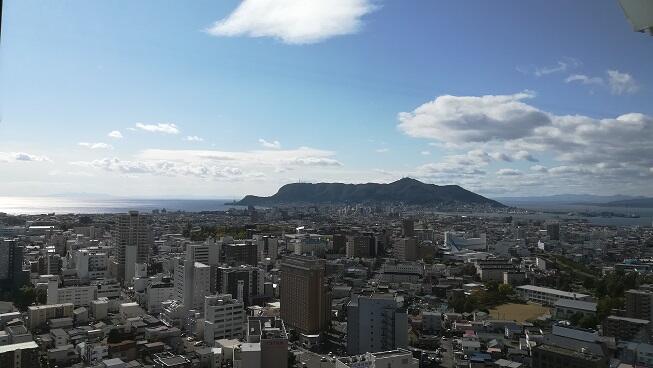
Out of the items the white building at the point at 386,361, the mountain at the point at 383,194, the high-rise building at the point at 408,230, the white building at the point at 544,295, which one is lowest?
the white building at the point at 544,295

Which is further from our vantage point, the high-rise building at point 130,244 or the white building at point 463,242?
the white building at point 463,242

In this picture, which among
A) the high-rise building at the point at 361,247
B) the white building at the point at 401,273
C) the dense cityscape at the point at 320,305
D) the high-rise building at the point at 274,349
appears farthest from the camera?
the high-rise building at the point at 361,247

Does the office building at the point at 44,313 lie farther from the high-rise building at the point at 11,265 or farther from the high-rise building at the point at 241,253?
the high-rise building at the point at 241,253

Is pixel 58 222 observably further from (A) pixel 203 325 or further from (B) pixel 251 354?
(B) pixel 251 354

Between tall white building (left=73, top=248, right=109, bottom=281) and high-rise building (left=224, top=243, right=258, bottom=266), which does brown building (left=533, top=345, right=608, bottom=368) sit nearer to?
high-rise building (left=224, top=243, right=258, bottom=266)

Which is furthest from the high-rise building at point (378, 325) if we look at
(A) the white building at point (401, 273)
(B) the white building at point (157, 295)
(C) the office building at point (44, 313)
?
(A) the white building at point (401, 273)

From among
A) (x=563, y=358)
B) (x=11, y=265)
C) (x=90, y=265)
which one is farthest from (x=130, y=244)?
(x=563, y=358)

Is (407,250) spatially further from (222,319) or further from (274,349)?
(274,349)
